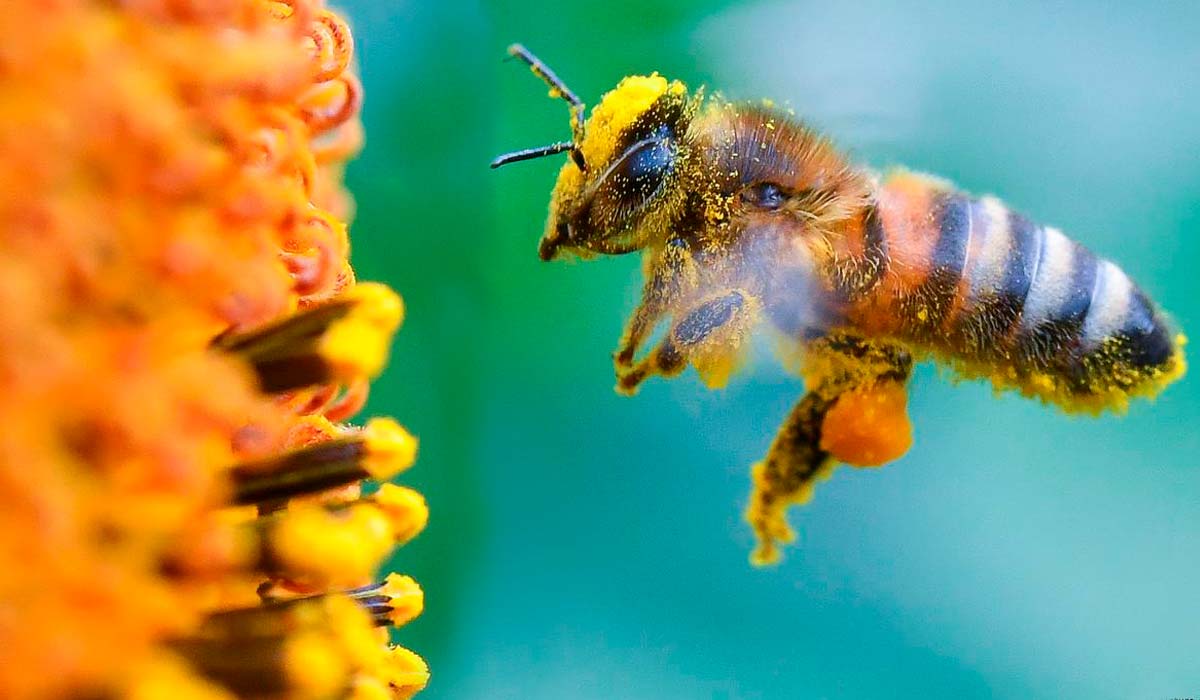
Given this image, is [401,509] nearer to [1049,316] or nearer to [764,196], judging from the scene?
[764,196]

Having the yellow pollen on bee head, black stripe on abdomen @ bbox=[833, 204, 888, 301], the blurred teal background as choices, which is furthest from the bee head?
the blurred teal background

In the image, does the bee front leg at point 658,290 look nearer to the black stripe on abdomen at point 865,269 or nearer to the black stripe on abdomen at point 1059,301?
the black stripe on abdomen at point 865,269

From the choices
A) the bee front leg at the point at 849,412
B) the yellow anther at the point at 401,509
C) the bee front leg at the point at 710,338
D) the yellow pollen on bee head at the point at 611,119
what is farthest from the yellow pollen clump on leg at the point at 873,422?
the yellow anther at the point at 401,509

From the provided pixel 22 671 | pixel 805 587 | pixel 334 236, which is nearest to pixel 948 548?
pixel 805 587

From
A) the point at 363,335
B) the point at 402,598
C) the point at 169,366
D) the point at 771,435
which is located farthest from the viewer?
the point at 771,435

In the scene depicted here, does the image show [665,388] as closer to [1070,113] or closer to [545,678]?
[545,678]

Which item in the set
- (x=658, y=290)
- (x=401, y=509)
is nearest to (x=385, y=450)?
(x=401, y=509)

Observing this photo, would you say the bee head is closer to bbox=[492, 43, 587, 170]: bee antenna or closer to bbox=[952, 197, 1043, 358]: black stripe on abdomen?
bbox=[492, 43, 587, 170]: bee antenna
